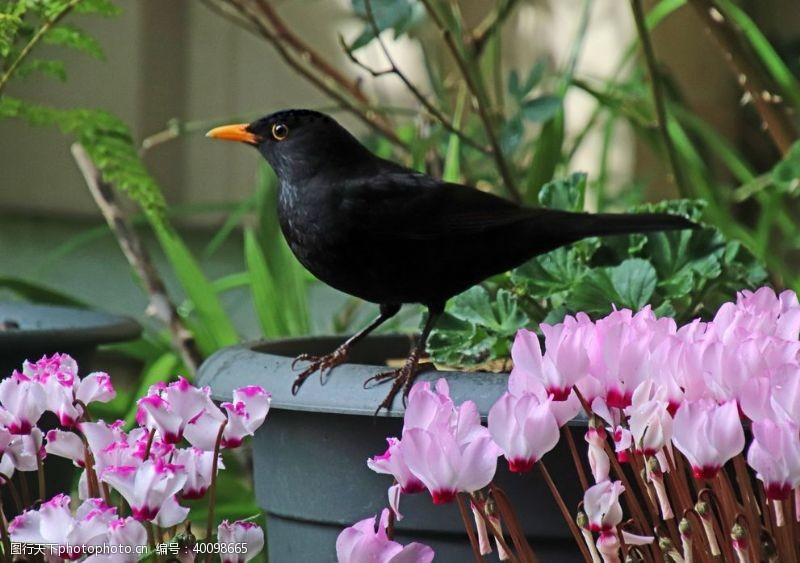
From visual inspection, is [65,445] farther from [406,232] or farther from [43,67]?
[43,67]

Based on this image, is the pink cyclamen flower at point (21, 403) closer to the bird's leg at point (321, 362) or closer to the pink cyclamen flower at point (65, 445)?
the pink cyclamen flower at point (65, 445)

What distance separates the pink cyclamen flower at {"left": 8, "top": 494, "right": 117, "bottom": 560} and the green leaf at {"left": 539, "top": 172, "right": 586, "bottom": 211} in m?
0.87

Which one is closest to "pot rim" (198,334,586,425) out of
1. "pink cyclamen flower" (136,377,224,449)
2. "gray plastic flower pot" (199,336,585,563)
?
"gray plastic flower pot" (199,336,585,563)

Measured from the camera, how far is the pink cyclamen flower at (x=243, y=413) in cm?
91

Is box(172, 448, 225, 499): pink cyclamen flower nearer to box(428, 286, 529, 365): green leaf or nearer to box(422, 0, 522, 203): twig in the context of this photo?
box(428, 286, 529, 365): green leaf

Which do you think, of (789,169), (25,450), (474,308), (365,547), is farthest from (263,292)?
(365,547)

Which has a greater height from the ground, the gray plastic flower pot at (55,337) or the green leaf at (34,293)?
the green leaf at (34,293)

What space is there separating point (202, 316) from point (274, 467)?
953 millimetres

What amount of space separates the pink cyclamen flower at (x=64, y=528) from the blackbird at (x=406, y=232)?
0.50 meters

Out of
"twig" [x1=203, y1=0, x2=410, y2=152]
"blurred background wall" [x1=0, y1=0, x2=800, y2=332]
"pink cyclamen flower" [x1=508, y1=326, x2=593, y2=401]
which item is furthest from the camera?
"blurred background wall" [x1=0, y1=0, x2=800, y2=332]

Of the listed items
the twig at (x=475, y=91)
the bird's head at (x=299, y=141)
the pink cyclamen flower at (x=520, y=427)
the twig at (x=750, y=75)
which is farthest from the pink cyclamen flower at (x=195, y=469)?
the twig at (x=750, y=75)

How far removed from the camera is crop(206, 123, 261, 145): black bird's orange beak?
1.54 metres

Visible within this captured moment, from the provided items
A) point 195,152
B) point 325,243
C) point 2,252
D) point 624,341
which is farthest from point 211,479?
point 2,252

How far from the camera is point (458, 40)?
186 centimetres
